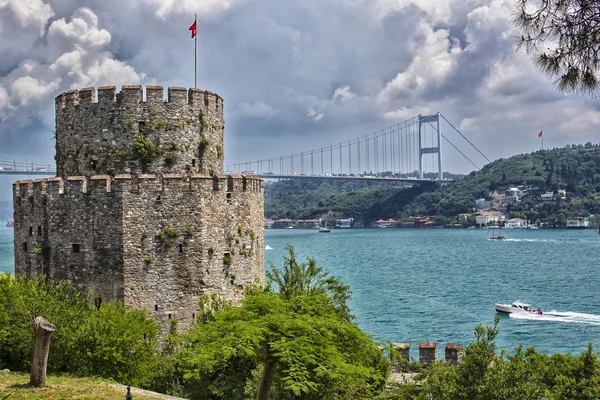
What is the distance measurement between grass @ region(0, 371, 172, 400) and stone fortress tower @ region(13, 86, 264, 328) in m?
2.45

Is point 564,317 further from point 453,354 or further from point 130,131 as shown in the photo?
point 130,131

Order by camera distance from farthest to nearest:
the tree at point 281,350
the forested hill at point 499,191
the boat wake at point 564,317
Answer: the forested hill at point 499,191
the boat wake at point 564,317
the tree at point 281,350

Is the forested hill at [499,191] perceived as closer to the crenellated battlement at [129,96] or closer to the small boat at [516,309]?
the small boat at [516,309]

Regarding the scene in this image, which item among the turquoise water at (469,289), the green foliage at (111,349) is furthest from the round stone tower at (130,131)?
the turquoise water at (469,289)

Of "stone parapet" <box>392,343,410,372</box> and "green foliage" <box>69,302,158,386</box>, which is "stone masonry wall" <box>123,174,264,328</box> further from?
"stone parapet" <box>392,343,410,372</box>

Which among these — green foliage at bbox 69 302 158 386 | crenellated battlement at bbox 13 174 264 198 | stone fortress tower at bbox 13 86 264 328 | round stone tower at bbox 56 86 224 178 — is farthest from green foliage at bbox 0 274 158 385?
round stone tower at bbox 56 86 224 178

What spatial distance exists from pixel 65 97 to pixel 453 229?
452 ft

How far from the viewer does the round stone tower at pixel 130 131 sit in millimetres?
12633

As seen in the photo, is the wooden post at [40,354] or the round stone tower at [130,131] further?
the round stone tower at [130,131]

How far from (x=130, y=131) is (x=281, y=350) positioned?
629 cm

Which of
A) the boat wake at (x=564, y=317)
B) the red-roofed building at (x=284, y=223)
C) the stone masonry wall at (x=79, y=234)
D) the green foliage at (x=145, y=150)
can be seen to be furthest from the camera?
the red-roofed building at (x=284, y=223)

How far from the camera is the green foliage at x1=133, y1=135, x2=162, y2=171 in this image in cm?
1262

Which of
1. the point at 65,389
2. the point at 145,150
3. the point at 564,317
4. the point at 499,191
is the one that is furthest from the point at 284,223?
the point at 65,389

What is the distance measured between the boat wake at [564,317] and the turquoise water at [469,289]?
58 mm
